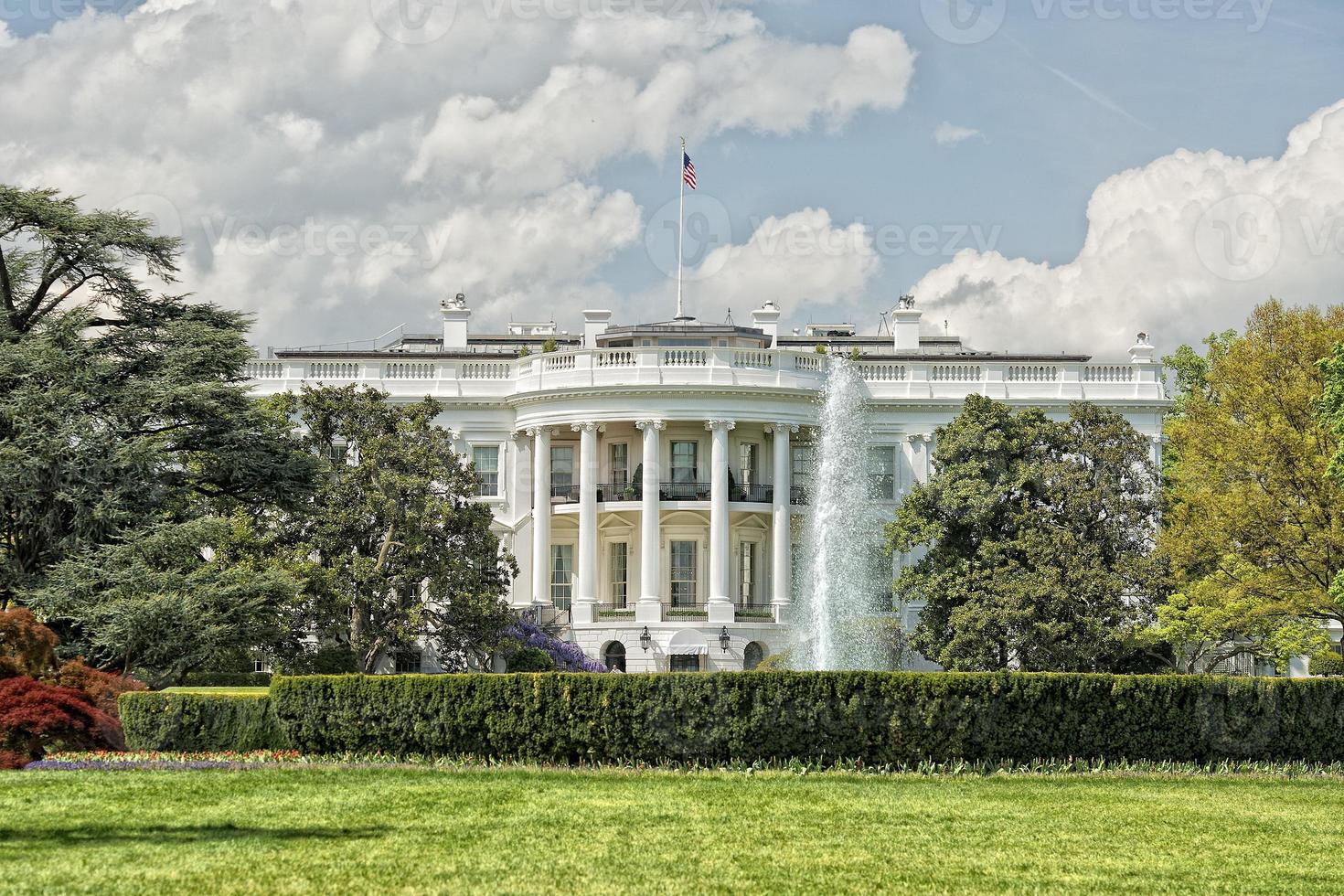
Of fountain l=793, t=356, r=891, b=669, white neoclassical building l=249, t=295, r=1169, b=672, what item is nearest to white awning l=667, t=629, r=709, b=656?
white neoclassical building l=249, t=295, r=1169, b=672

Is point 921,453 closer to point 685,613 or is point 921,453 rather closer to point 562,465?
point 685,613

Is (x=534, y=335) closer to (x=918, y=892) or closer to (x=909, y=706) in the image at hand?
(x=909, y=706)

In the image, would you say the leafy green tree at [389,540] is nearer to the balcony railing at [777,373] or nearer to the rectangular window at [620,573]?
the balcony railing at [777,373]

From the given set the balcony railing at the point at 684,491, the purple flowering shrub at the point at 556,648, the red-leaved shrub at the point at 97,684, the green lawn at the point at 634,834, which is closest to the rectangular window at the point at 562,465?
the balcony railing at the point at 684,491

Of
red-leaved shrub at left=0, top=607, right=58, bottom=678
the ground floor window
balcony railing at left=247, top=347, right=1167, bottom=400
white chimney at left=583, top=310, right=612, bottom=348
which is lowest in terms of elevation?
the ground floor window

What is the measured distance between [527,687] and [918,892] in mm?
10096

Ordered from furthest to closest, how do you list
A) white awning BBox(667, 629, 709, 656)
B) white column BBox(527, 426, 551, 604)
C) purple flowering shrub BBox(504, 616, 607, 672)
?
white column BBox(527, 426, 551, 604) < white awning BBox(667, 629, 709, 656) < purple flowering shrub BBox(504, 616, 607, 672)

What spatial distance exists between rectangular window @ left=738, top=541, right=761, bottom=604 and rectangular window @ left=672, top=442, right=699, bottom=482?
10.0 ft

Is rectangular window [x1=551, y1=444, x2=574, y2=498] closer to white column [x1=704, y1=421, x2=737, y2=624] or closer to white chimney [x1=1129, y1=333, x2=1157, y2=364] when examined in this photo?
white column [x1=704, y1=421, x2=737, y2=624]

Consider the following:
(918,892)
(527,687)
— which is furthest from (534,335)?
(918,892)

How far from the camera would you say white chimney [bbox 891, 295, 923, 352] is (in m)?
64.8

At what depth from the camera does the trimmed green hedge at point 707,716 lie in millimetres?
23859

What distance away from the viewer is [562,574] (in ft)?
190

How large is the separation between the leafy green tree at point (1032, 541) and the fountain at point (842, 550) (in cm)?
162
